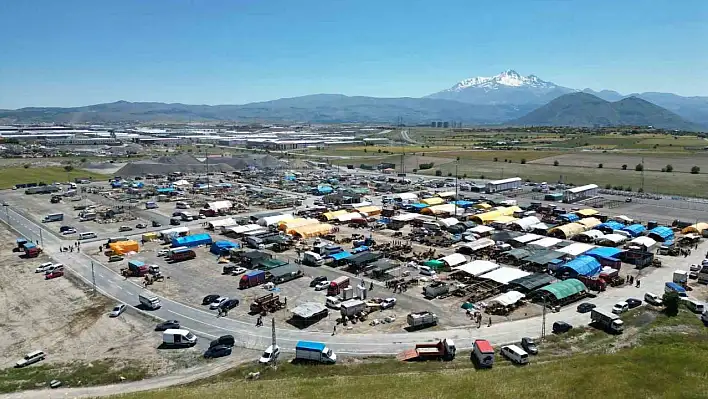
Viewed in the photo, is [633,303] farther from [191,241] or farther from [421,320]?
[191,241]

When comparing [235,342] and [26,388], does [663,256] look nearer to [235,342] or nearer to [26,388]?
[235,342]

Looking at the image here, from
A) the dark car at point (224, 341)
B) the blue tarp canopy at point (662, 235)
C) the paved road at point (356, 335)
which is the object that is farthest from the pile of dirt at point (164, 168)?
the blue tarp canopy at point (662, 235)

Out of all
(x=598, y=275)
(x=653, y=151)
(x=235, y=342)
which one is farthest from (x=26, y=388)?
(x=653, y=151)

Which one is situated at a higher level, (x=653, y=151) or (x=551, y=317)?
(x=653, y=151)

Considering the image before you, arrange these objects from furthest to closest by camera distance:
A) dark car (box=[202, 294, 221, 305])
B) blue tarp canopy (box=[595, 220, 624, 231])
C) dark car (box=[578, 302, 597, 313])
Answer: blue tarp canopy (box=[595, 220, 624, 231])
dark car (box=[202, 294, 221, 305])
dark car (box=[578, 302, 597, 313])

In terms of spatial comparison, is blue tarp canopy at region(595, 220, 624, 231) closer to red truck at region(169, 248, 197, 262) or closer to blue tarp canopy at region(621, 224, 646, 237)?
blue tarp canopy at region(621, 224, 646, 237)

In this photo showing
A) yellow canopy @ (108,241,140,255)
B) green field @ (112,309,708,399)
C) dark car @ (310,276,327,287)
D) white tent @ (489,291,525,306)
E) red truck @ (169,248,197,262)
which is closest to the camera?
green field @ (112,309,708,399)

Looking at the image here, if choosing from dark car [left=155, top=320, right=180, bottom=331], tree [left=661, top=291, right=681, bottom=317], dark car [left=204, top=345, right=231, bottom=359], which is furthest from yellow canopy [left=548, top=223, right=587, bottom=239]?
dark car [left=155, top=320, right=180, bottom=331]
